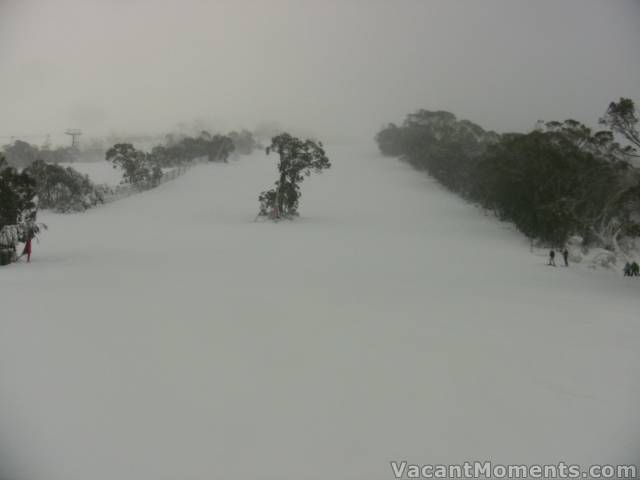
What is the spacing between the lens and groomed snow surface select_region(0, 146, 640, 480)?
181 inches

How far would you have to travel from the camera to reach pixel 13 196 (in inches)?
647

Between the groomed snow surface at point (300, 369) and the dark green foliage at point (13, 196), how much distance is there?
288cm

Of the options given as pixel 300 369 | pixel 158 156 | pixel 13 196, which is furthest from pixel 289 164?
pixel 158 156

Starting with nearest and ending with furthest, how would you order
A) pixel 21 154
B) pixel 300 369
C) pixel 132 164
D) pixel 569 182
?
pixel 300 369, pixel 569 182, pixel 132 164, pixel 21 154

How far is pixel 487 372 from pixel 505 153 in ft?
88.4

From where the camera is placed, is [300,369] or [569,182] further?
[569,182]

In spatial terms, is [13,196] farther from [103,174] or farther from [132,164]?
[103,174]

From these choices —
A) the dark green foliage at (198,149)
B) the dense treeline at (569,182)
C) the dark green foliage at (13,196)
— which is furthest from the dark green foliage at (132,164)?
the dense treeline at (569,182)

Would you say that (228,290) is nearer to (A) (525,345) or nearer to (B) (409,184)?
(A) (525,345)

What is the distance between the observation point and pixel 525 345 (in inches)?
309

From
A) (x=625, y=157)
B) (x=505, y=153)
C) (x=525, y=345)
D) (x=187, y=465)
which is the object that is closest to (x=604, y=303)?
(x=525, y=345)

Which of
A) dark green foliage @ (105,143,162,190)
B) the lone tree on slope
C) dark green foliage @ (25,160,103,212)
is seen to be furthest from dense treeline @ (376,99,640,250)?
dark green foliage @ (105,143,162,190)

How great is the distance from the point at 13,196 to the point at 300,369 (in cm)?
1608

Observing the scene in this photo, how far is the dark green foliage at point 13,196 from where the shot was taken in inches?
637
